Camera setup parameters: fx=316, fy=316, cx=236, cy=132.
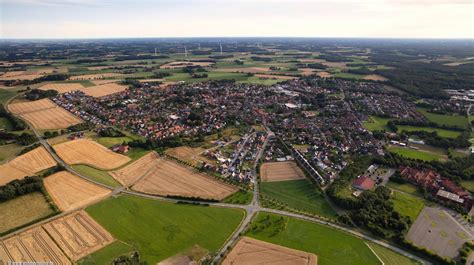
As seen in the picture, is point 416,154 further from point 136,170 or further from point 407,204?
point 136,170

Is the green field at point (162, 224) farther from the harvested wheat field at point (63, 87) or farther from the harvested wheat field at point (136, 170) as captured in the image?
the harvested wheat field at point (63, 87)

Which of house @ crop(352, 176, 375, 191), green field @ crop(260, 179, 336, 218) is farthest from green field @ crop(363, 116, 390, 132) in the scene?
green field @ crop(260, 179, 336, 218)

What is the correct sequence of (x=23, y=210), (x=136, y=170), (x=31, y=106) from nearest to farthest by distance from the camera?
(x=23, y=210), (x=136, y=170), (x=31, y=106)

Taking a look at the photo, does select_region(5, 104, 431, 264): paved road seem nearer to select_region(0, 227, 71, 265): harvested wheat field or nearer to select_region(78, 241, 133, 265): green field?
select_region(0, 227, 71, 265): harvested wheat field

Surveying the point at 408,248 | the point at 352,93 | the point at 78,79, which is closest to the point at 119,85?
the point at 78,79

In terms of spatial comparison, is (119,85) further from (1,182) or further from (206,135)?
Result: (1,182)

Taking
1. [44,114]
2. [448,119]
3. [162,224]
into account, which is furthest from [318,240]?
[44,114]

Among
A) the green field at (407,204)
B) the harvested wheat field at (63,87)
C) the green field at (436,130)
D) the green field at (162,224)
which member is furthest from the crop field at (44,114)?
the green field at (436,130)
